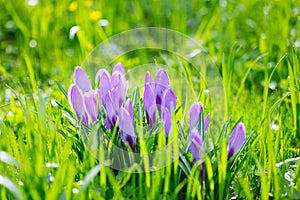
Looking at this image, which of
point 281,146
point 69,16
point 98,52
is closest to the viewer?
point 281,146

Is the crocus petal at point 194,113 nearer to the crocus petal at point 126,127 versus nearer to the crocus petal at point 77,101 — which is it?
the crocus petal at point 126,127

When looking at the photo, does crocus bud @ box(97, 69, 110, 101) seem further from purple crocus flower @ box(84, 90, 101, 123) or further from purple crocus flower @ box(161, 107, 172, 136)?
purple crocus flower @ box(161, 107, 172, 136)

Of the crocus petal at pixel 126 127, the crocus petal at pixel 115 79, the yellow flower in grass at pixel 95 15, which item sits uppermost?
the yellow flower in grass at pixel 95 15

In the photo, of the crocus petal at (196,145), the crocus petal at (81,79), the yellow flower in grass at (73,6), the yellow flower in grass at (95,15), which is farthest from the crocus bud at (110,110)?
the yellow flower in grass at (73,6)

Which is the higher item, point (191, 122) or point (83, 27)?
point (83, 27)

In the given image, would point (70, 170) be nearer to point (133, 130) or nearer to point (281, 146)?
point (133, 130)

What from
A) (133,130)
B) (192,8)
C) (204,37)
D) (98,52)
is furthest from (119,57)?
(133,130)

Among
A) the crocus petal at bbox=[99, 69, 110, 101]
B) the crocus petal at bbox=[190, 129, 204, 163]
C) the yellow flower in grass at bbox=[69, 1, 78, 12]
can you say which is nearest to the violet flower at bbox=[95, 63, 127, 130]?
the crocus petal at bbox=[99, 69, 110, 101]
